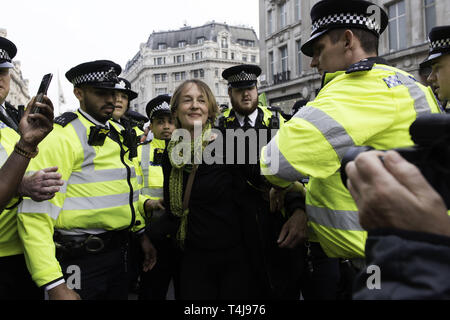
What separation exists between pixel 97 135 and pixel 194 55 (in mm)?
67675

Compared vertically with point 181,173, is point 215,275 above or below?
below

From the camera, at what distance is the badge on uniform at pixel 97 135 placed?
2.50 metres

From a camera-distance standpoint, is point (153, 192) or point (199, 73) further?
point (199, 73)

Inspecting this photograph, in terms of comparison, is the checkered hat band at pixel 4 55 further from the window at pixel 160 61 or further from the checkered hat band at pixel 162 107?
the window at pixel 160 61

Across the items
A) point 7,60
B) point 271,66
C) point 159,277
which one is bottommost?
point 159,277

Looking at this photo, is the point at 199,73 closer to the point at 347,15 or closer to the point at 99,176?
the point at 99,176

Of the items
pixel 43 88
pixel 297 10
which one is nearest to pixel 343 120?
pixel 43 88

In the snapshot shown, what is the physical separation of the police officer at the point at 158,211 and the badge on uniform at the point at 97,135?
801 mm

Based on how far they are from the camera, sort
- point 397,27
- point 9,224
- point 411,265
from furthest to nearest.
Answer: point 397,27 → point 9,224 → point 411,265

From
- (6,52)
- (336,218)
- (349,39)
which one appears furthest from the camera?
(6,52)

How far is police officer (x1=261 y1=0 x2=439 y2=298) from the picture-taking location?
158 cm

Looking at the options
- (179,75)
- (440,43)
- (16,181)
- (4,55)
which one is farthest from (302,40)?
(179,75)

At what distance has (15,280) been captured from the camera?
91.6 inches

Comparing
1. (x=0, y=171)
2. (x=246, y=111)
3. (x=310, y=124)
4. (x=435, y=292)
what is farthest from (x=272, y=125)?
(x=435, y=292)
